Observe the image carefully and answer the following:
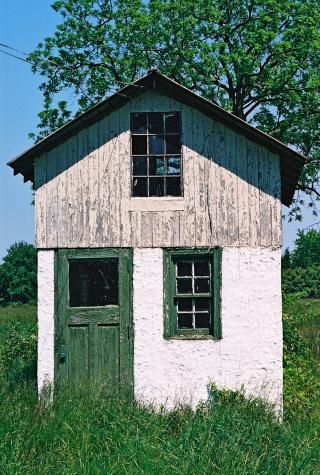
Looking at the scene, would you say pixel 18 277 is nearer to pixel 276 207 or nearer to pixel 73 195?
pixel 73 195

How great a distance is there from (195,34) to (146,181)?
14.1 m

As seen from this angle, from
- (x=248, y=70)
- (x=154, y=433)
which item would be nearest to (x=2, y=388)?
(x=154, y=433)

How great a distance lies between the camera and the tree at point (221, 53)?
79.6ft

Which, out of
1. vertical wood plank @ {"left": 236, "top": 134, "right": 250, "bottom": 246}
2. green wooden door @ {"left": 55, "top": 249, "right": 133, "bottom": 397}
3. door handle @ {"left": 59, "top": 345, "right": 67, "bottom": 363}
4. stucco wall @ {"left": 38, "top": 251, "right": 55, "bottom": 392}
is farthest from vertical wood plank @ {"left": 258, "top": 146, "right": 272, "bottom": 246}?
door handle @ {"left": 59, "top": 345, "right": 67, "bottom": 363}

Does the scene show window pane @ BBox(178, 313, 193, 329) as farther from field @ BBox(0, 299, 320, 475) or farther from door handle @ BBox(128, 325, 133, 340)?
field @ BBox(0, 299, 320, 475)

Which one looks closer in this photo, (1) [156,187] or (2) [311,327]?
(1) [156,187]

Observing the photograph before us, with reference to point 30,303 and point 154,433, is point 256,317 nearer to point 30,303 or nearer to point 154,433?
point 154,433

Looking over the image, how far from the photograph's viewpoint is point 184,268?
1209 centimetres

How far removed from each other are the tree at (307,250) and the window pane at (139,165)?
158 ft

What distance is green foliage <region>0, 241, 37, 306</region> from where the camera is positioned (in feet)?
152

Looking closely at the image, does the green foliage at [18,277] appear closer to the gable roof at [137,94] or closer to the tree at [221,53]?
the tree at [221,53]

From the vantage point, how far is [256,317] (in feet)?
39.0

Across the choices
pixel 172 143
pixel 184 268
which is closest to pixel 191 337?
pixel 184 268

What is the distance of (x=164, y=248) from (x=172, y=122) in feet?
7.12
